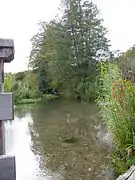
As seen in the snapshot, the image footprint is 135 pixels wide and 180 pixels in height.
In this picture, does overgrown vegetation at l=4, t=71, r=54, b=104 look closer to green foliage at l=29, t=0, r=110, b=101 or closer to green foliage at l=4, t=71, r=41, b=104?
green foliage at l=4, t=71, r=41, b=104

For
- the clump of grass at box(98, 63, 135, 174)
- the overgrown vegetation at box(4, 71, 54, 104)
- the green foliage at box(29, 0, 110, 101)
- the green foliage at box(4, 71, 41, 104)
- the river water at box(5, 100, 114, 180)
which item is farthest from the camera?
the green foliage at box(29, 0, 110, 101)

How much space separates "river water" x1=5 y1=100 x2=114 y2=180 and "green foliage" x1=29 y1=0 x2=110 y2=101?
12.1 metres

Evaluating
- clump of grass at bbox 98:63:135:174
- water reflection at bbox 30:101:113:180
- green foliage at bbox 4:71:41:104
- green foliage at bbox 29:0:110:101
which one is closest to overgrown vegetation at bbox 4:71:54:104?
green foliage at bbox 4:71:41:104

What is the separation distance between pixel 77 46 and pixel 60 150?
16.6 m

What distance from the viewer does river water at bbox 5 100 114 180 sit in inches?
191

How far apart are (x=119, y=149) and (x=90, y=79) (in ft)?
55.3

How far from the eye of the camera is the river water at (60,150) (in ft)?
15.9

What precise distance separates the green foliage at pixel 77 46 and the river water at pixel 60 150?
12.1 meters

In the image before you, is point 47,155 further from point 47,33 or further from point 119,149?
point 47,33

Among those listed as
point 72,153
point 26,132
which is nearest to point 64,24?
point 26,132

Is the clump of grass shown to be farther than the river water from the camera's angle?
No

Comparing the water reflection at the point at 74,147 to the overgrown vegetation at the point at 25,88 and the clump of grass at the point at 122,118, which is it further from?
the overgrown vegetation at the point at 25,88

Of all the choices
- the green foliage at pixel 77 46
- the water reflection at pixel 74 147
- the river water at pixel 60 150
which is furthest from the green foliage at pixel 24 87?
the river water at pixel 60 150

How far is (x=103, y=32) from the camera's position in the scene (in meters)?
22.0
